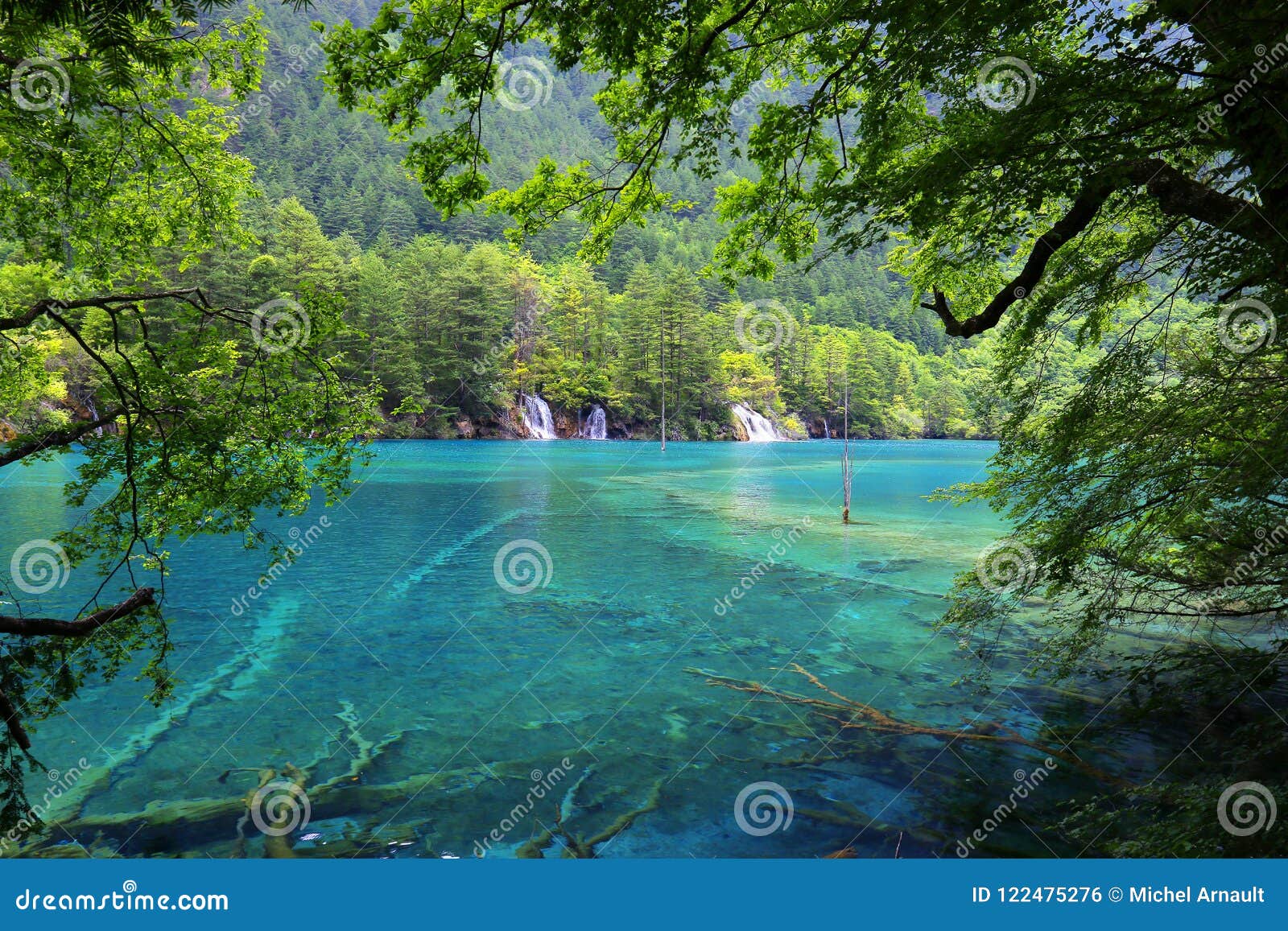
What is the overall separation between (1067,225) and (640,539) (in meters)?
15.3

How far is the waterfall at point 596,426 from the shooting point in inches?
2576

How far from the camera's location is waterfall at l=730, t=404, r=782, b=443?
71.8 meters

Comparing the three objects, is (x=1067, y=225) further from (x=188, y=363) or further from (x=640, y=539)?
(x=640, y=539)

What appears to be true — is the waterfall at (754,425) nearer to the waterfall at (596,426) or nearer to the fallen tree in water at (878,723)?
the waterfall at (596,426)

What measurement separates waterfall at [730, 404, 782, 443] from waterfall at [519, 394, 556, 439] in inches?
819

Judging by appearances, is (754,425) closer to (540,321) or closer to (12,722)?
(540,321)

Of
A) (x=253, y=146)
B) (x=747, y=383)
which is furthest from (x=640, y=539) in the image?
(x=253, y=146)

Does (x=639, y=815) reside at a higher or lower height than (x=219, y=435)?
lower

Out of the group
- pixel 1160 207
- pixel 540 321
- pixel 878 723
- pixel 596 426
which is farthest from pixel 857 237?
pixel 540 321

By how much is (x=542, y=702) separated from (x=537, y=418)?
55072 millimetres

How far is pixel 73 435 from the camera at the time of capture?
360 centimetres

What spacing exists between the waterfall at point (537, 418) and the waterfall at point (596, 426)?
143 inches

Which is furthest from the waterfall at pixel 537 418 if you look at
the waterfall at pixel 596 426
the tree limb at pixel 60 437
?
the tree limb at pixel 60 437

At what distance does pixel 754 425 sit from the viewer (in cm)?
7300
